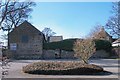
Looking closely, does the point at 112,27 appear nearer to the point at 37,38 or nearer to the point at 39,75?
the point at 37,38

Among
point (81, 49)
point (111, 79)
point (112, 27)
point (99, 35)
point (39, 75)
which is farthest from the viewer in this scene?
point (99, 35)

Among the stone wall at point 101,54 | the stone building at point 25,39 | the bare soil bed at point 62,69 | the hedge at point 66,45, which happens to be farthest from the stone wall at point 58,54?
the bare soil bed at point 62,69

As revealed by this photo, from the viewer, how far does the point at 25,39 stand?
57.4 m

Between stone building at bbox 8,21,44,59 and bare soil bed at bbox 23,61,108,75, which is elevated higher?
stone building at bbox 8,21,44,59

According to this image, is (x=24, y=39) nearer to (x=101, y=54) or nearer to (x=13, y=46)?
(x=13, y=46)

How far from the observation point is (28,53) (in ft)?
186

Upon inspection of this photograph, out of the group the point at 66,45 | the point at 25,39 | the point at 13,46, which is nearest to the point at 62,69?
the point at 66,45

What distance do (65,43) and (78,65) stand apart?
1425 inches

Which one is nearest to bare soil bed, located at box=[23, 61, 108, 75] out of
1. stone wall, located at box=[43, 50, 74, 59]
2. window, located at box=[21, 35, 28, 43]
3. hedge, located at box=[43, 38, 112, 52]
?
stone wall, located at box=[43, 50, 74, 59]

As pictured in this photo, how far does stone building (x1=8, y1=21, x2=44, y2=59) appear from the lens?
5688cm

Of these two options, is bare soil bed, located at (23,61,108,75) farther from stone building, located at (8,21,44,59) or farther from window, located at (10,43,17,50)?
window, located at (10,43,17,50)

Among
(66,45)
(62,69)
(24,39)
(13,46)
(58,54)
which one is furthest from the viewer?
(24,39)

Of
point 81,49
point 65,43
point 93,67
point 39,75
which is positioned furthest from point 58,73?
point 65,43

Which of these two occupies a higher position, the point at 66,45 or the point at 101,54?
the point at 66,45
